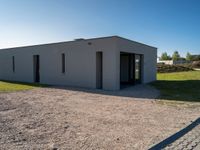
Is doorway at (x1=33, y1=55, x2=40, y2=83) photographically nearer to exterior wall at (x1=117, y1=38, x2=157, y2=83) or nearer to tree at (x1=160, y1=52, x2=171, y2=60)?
exterior wall at (x1=117, y1=38, x2=157, y2=83)

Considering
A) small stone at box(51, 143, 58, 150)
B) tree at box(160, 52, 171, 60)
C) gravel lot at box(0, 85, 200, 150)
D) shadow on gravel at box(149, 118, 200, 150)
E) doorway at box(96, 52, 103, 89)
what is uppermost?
tree at box(160, 52, 171, 60)

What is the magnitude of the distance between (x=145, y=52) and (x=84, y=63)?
6.32 metres

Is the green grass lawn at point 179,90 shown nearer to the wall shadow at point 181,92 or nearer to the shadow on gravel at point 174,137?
the wall shadow at point 181,92

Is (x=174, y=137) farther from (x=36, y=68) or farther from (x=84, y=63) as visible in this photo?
(x=36, y=68)

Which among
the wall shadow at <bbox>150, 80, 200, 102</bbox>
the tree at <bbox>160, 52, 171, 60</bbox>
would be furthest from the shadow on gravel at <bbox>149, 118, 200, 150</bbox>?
the tree at <bbox>160, 52, 171, 60</bbox>

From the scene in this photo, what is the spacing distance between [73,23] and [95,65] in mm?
4650

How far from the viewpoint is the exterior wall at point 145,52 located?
11.7 meters

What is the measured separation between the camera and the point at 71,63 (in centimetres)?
1298

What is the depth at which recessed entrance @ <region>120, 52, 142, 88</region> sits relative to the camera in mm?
14976

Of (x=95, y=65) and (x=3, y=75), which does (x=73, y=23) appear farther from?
(x=3, y=75)

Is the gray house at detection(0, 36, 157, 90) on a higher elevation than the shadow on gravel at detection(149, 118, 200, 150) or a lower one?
higher

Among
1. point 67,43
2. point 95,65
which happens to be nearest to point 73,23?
point 67,43

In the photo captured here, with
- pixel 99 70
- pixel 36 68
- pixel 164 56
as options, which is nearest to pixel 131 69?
pixel 99 70

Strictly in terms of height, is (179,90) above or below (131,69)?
below
